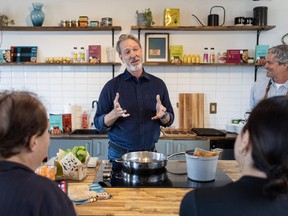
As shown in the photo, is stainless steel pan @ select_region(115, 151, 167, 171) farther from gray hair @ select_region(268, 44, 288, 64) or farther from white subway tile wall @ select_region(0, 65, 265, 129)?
white subway tile wall @ select_region(0, 65, 265, 129)

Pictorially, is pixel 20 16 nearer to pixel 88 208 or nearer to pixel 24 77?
pixel 24 77

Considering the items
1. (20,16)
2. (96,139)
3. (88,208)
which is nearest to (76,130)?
(96,139)

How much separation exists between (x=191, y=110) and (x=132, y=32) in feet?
4.13

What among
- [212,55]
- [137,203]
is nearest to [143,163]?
[137,203]

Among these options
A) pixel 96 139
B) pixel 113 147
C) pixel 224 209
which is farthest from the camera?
pixel 96 139

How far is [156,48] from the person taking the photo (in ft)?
12.4

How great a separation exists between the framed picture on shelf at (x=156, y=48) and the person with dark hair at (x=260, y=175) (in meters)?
3.03

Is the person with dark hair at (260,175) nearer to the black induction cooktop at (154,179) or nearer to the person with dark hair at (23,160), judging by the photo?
the person with dark hair at (23,160)

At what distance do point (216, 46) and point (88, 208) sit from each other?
3.03 meters

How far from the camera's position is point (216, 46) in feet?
12.5

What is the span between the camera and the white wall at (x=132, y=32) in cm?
377

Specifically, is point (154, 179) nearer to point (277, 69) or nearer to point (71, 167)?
point (71, 167)

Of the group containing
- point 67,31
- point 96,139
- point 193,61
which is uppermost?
point 67,31

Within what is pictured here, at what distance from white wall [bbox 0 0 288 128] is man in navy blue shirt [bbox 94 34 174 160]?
5.26ft
